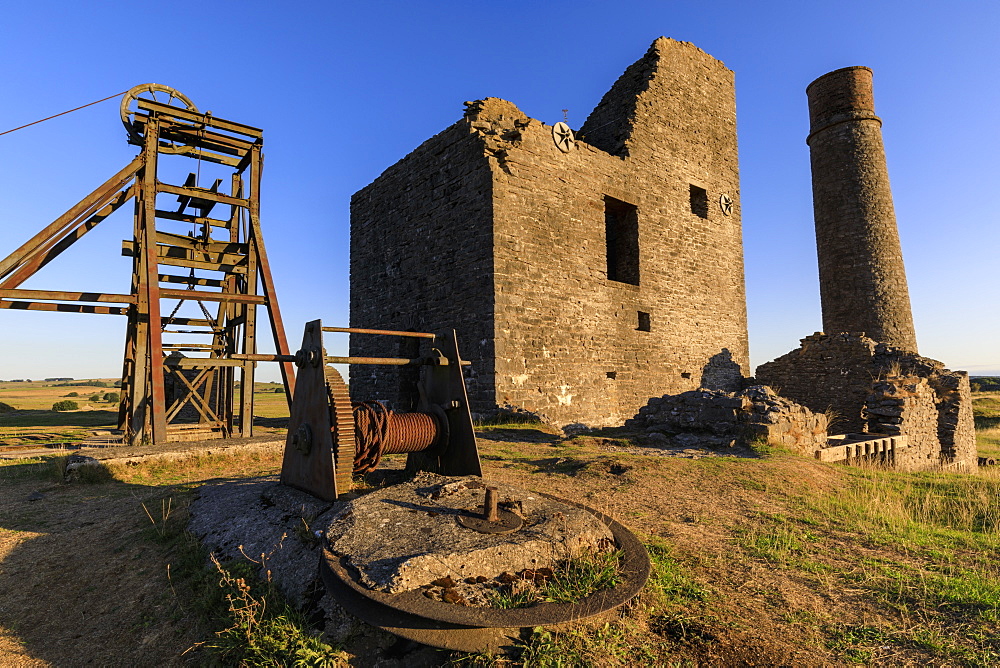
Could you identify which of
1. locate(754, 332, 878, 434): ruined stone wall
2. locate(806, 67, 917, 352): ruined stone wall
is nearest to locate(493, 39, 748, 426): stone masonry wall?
locate(754, 332, 878, 434): ruined stone wall

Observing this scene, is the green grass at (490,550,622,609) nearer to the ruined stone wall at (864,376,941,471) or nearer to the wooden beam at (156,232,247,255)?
the wooden beam at (156,232,247,255)

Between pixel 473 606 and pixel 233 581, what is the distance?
159cm

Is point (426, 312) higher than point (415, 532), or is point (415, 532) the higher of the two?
point (426, 312)

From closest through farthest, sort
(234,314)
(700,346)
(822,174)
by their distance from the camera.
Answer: (234,314)
(700,346)
(822,174)

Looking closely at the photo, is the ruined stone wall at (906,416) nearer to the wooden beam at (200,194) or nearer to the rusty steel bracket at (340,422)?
the rusty steel bracket at (340,422)

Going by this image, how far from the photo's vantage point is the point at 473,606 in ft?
7.41

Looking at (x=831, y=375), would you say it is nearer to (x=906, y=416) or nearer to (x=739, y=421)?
(x=906, y=416)

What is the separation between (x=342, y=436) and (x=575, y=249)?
344 inches

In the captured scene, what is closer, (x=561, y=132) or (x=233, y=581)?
(x=233, y=581)

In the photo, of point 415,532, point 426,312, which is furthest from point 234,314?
point 415,532

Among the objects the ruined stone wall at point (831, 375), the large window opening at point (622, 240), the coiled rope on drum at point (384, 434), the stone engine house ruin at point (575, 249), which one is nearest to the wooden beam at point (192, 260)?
the stone engine house ruin at point (575, 249)

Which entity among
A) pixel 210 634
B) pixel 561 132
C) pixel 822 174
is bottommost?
pixel 210 634

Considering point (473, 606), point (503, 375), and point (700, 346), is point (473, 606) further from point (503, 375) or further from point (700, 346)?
point (700, 346)

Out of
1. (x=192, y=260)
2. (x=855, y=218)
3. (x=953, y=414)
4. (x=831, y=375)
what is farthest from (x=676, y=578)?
(x=855, y=218)
